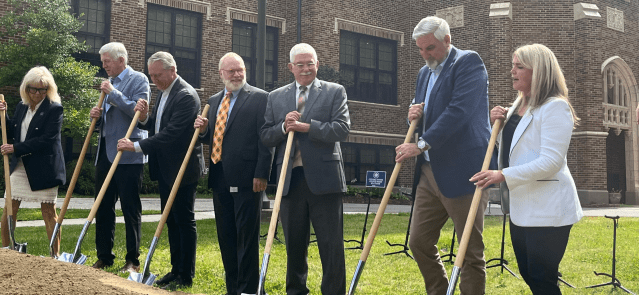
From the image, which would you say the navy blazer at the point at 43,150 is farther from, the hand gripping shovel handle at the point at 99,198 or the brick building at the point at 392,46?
the brick building at the point at 392,46

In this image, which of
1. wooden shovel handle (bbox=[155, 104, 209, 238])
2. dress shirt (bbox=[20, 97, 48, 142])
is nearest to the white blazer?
wooden shovel handle (bbox=[155, 104, 209, 238])

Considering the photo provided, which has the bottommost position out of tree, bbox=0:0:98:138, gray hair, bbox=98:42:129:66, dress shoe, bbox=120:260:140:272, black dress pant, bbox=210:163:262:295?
dress shoe, bbox=120:260:140:272

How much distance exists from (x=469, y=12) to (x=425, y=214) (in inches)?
767

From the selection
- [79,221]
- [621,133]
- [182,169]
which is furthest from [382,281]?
[621,133]

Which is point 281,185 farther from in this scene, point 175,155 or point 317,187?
point 175,155

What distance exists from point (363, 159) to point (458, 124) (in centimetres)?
1910

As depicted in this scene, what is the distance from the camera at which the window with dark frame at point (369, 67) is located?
75.0 feet

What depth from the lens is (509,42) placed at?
21.4 meters

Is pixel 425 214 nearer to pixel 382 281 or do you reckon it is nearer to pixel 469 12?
pixel 382 281

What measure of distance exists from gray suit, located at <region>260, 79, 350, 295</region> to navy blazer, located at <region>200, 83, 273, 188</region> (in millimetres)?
225

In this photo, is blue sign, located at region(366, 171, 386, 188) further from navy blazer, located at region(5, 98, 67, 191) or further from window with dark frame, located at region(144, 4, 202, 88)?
navy blazer, located at region(5, 98, 67, 191)

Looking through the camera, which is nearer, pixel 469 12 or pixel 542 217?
pixel 542 217

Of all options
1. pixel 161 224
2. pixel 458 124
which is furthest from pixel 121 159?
pixel 458 124

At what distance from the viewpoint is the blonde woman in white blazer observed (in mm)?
3320
